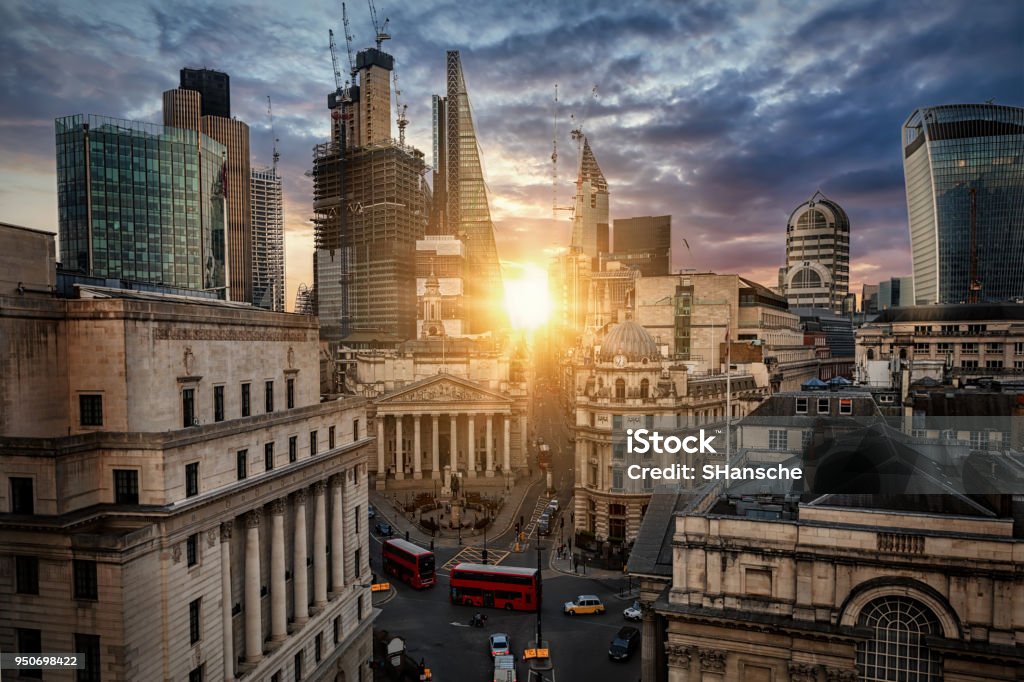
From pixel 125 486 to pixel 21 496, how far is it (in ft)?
11.6

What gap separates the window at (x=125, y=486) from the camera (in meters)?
27.9

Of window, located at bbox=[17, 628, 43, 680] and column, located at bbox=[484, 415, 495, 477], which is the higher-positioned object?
window, located at bbox=[17, 628, 43, 680]

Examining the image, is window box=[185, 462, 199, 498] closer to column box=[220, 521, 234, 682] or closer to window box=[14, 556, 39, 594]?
column box=[220, 521, 234, 682]

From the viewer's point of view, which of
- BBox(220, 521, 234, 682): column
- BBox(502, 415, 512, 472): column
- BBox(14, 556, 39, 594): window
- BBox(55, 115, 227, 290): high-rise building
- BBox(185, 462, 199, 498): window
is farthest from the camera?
BBox(55, 115, 227, 290): high-rise building

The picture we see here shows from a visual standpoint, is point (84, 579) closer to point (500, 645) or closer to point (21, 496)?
point (21, 496)

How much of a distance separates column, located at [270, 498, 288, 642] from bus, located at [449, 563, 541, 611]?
22424 millimetres

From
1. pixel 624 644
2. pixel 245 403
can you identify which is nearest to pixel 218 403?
pixel 245 403

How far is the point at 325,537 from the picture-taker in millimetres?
43094

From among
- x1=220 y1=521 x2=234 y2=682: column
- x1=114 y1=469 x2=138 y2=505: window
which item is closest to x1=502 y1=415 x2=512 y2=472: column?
x1=220 y1=521 x2=234 y2=682: column

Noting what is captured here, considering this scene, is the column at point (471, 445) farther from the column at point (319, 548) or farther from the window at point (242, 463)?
the window at point (242, 463)

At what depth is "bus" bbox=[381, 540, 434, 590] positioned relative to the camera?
61094 mm

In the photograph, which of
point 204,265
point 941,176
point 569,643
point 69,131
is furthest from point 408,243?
point 569,643

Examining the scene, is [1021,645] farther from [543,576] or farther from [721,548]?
[543,576]

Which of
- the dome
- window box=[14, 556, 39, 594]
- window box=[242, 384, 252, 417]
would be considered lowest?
window box=[14, 556, 39, 594]
